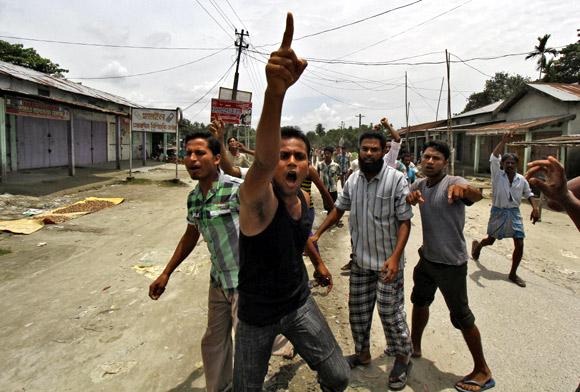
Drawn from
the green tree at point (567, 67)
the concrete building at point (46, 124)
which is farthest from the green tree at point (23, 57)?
the green tree at point (567, 67)

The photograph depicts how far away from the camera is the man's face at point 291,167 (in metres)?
1.84

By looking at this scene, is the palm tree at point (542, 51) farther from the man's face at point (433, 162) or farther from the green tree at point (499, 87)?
the man's face at point (433, 162)

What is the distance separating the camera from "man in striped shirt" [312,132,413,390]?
9.42 ft

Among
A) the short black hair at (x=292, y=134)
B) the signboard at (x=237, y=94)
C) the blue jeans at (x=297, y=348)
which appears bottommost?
the blue jeans at (x=297, y=348)

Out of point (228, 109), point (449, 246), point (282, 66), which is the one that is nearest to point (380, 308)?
point (449, 246)

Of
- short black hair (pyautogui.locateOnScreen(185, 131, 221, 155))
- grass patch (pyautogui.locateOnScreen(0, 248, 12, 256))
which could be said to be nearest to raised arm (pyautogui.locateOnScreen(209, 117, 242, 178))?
short black hair (pyautogui.locateOnScreen(185, 131, 221, 155))

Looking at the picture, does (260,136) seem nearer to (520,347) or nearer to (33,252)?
(520,347)

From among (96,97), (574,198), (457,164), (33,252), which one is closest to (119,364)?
(574,198)

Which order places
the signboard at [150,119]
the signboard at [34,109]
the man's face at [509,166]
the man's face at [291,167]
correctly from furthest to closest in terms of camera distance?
the signboard at [150,119] < the signboard at [34,109] < the man's face at [509,166] < the man's face at [291,167]

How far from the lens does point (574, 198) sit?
1.99 meters

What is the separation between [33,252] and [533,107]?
23643 millimetres

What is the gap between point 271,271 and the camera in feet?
5.93

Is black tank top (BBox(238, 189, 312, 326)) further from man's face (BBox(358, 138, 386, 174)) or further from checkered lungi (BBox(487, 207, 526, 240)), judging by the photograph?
checkered lungi (BBox(487, 207, 526, 240))

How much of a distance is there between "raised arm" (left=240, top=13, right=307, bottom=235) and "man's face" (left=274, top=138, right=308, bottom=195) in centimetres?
30
